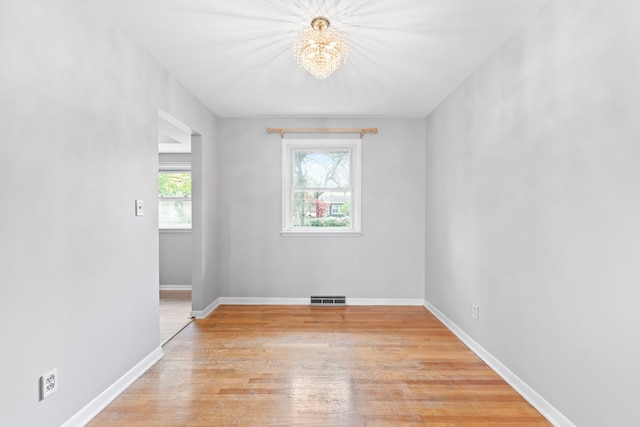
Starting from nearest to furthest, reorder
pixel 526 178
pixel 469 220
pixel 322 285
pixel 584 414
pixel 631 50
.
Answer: pixel 631 50, pixel 584 414, pixel 526 178, pixel 469 220, pixel 322 285

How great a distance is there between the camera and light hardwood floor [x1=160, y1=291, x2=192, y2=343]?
3.43m

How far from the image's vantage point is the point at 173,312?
4098 mm

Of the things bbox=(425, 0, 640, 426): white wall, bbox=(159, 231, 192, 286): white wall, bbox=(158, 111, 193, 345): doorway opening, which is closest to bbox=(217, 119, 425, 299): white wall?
bbox=(158, 111, 193, 345): doorway opening

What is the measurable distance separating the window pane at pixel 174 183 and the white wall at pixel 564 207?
445 centimetres

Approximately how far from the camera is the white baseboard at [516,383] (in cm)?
191

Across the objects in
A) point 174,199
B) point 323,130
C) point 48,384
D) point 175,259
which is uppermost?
point 323,130

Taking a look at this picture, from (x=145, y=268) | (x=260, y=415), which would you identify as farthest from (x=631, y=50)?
(x=145, y=268)

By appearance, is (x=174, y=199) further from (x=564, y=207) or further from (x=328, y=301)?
(x=564, y=207)

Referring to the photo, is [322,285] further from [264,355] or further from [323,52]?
[323,52]

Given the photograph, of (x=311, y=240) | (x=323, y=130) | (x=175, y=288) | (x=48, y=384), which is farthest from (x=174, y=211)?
(x=48, y=384)

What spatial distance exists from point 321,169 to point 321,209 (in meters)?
0.55

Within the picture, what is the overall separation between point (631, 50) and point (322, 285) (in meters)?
3.64

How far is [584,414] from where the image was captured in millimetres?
1712

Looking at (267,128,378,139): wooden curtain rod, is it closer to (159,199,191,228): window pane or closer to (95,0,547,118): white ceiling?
(95,0,547,118): white ceiling
